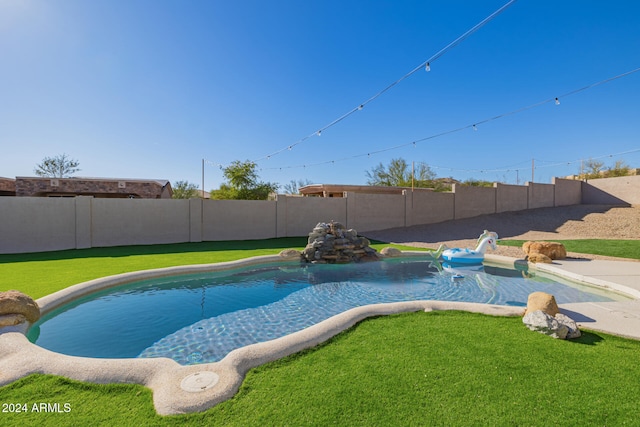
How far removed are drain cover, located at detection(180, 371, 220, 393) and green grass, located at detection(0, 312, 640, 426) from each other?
224 millimetres

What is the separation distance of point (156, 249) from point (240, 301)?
6383 mm

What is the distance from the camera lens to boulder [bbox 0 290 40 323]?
138 inches

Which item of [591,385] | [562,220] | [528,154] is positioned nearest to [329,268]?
[591,385]

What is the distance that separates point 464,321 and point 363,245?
5771 mm

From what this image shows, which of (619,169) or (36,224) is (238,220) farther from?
(619,169)

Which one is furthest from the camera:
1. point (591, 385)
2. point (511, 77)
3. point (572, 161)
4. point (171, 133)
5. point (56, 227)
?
point (572, 161)

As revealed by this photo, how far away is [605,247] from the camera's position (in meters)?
10.5

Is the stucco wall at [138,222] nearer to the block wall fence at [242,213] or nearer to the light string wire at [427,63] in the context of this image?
the block wall fence at [242,213]

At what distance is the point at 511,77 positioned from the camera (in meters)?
11.6

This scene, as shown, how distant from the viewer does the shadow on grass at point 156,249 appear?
344 inches

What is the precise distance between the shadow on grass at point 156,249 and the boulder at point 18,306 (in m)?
5.56

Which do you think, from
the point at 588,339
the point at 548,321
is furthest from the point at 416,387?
the point at 588,339

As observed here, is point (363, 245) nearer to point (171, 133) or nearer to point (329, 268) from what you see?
point (329, 268)

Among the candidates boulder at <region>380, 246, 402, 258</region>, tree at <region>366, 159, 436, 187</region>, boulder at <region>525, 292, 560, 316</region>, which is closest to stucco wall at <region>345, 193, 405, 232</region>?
boulder at <region>380, 246, 402, 258</region>
